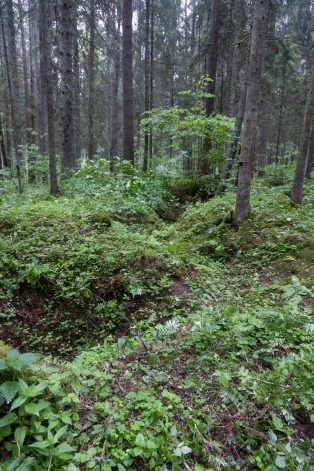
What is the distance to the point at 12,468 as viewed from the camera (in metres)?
1.39

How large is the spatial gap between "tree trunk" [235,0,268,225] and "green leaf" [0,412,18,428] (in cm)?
515

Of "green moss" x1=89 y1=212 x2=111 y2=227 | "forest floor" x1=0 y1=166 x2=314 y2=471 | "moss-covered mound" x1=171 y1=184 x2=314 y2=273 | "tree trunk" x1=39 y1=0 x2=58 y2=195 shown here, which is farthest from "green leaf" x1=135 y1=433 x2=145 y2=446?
"tree trunk" x1=39 y1=0 x2=58 y2=195

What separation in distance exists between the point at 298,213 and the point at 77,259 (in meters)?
4.78

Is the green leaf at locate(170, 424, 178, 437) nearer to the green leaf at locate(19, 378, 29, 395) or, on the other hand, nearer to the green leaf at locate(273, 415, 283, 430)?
the green leaf at locate(273, 415, 283, 430)

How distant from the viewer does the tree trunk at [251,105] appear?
508cm

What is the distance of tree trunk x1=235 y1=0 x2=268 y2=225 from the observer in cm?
508

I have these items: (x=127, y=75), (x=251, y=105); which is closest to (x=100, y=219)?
→ (x=251, y=105)

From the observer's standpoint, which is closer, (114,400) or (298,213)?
(114,400)

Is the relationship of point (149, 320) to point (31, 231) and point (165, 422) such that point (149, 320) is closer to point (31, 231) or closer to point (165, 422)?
point (165, 422)

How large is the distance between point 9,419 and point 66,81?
10837 mm

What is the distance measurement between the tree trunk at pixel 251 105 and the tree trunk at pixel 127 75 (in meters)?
6.25

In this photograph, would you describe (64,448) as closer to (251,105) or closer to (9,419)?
(9,419)

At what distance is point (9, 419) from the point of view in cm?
154

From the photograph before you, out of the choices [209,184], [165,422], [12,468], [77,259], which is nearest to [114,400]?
[165,422]
